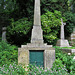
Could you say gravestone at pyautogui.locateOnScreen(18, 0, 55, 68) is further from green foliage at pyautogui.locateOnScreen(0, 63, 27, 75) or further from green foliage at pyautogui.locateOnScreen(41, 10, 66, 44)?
green foliage at pyautogui.locateOnScreen(41, 10, 66, 44)

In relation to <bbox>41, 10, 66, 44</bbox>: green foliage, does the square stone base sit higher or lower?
lower

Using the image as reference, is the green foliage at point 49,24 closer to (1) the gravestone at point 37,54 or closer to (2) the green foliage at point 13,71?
(1) the gravestone at point 37,54

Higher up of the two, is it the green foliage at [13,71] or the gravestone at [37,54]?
the gravestone at [37,54]

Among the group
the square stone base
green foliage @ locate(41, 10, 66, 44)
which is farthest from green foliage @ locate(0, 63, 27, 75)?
green foliage @ locate(41, 10, 66, 44)

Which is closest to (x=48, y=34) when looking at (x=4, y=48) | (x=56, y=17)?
(x=56, y=17)

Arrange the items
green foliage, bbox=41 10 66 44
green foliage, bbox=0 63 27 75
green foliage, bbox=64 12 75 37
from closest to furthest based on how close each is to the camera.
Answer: green foliage, bbox=0 63 27 75, green foliage, bbox=41 10 66 44, green foliage, bbox=64 12 75 37

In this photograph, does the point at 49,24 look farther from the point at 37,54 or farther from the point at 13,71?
the point at 13,71

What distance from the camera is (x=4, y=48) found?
7.02 metres

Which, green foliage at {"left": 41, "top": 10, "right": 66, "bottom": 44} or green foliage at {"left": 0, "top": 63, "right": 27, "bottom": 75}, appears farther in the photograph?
green foliage at {"left": 41, "top": 10, "right": 66, "bottom": 44}

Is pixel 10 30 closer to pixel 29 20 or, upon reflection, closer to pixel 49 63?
pixel 29 20

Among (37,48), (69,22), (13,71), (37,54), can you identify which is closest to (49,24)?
(69,22)

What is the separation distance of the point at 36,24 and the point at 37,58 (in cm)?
200

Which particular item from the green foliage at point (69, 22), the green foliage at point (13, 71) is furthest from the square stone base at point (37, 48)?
the green foliage at point (69, 22)

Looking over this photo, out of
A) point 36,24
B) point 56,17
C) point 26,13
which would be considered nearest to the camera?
point 36,24
